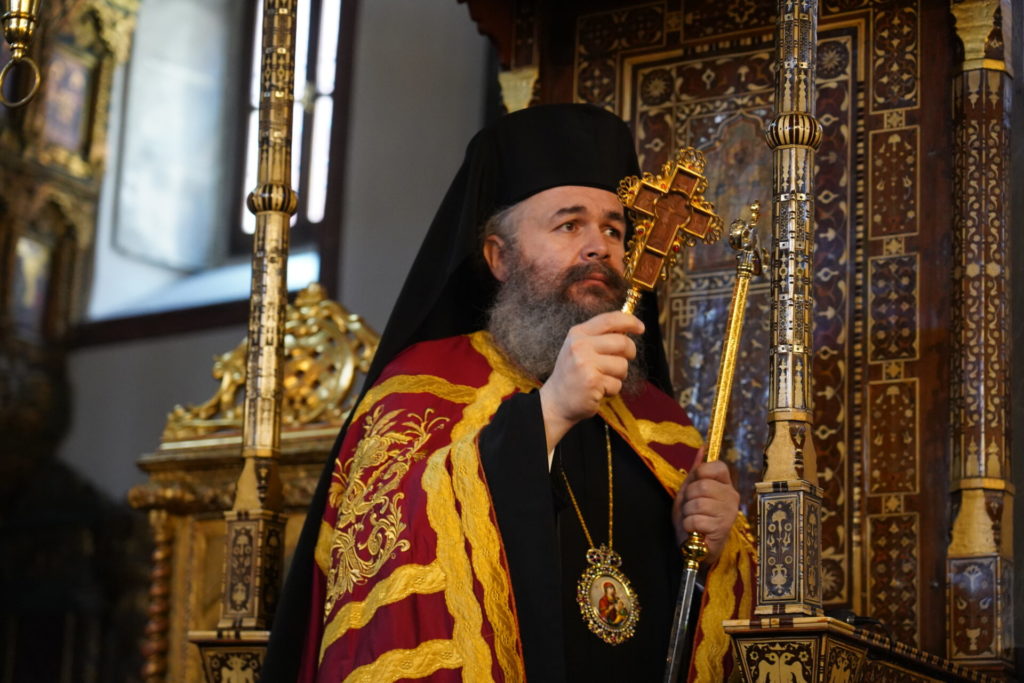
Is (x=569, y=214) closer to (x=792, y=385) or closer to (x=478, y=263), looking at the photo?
(x=478, y=263)

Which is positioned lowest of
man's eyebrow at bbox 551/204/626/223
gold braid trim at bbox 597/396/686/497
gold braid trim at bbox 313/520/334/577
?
gold braid trim at bbox 313/520/334/577

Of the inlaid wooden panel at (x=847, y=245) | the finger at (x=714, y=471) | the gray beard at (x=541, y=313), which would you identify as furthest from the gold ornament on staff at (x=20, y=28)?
the inlaid wooden panel at (x=847, y=245)

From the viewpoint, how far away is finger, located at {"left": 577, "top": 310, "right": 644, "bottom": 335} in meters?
3.77

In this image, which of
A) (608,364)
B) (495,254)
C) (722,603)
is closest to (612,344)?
(608,364)

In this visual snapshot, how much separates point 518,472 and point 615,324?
16.3 inches

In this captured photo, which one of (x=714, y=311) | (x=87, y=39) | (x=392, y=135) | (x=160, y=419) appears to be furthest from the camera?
(x=87, y=39)

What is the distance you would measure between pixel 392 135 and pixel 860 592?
3.40 meters

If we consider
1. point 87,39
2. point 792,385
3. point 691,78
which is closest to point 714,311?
point 691,78

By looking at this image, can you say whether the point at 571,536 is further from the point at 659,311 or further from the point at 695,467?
the point at 659,311

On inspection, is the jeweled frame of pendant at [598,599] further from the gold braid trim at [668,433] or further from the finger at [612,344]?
the finger at [612,344]

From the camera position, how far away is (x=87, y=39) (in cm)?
905

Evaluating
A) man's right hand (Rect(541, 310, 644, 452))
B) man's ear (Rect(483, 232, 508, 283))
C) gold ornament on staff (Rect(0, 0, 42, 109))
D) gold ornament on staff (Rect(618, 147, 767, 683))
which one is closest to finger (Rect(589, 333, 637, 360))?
man's right hand (Rect(541, 310, 644, 452))

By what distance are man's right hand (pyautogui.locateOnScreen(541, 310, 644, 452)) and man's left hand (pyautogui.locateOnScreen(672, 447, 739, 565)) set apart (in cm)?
57

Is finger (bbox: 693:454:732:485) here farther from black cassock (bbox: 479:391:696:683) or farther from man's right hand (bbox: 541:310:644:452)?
man's right hand (bbox: 541:310:644:452)
